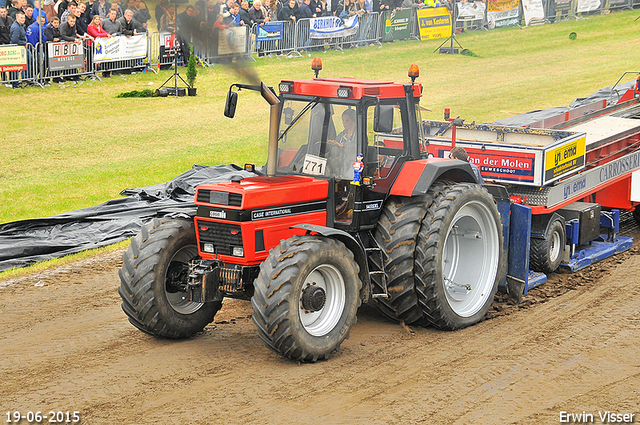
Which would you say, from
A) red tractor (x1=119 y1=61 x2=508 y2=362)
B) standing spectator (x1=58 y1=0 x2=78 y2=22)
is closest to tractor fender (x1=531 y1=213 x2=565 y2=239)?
red tractor (x1=119 y1=61 x2=508 y2=362)

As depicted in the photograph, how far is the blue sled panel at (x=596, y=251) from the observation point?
996 centimetres

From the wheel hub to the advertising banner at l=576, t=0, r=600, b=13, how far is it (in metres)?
31.2

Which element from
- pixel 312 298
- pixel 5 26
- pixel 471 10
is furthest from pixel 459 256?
pixel 471 10

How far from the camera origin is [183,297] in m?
7.55

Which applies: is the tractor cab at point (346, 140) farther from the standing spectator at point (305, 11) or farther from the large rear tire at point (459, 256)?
the standing spectator at point (305, 11)

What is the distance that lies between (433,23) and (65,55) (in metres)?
15.0

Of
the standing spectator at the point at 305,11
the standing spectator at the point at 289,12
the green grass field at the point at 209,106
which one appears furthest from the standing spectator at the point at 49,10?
the standing spectator at the point at 305,11

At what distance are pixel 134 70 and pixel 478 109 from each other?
33.0ft

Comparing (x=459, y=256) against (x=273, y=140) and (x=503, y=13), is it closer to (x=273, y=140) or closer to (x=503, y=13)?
(x=273, y=140)

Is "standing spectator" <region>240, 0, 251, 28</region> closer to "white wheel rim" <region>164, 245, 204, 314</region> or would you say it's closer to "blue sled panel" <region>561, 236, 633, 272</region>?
"blue sled panel" <region>561, 236, 633, 272</region>

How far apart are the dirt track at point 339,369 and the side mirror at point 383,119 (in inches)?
80.3

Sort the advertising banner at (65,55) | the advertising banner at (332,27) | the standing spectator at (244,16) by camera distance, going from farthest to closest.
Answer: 1. the advertising banner at (332,27)
2. the standing spectator at (244,16)
3. the advertising banner at (65,55)

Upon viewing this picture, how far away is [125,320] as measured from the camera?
8156mm

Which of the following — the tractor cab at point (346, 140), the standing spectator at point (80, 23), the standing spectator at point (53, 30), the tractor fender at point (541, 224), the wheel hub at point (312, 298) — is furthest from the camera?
the standing spectator at point (80, 23)
